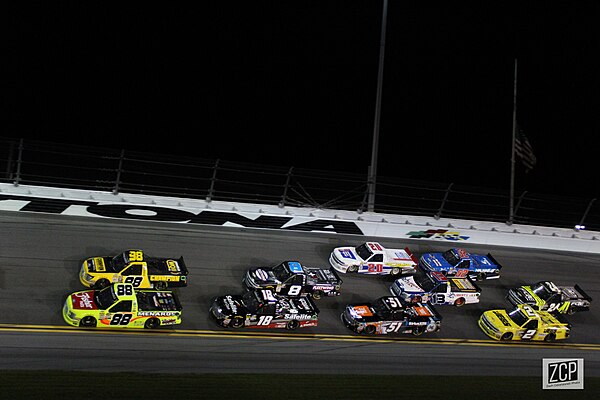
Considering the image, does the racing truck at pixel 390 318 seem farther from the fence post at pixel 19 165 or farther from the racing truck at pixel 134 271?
the fence post at pixel 19 165

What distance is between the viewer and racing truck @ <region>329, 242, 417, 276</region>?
23.8 metres

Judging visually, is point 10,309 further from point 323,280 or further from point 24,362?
point 323,280

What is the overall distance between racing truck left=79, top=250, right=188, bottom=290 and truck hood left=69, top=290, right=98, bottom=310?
119cm

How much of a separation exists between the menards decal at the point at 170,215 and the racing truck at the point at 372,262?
260 cm

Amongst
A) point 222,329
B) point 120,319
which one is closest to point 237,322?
point 222,329

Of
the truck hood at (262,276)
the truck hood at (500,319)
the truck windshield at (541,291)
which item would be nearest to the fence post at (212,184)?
the truck hood at (262,276)

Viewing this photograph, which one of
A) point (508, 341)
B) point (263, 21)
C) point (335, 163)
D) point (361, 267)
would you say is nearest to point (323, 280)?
point (361, 267)

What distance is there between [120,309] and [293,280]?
5607 mm

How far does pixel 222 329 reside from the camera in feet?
64.3

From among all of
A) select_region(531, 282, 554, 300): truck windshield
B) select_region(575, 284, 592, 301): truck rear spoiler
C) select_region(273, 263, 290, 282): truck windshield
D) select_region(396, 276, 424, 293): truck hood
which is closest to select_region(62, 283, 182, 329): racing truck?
select_region(273, 263, 290, 282): truck windshield

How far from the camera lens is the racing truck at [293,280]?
2159 centimetres

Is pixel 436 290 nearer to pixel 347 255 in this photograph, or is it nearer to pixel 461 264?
pixel 461 264

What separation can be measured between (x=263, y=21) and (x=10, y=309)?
28.8m

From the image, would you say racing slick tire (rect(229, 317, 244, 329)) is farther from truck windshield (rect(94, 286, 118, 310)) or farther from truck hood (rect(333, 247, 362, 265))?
truck hood (rect(333, 247, 362, 265))
